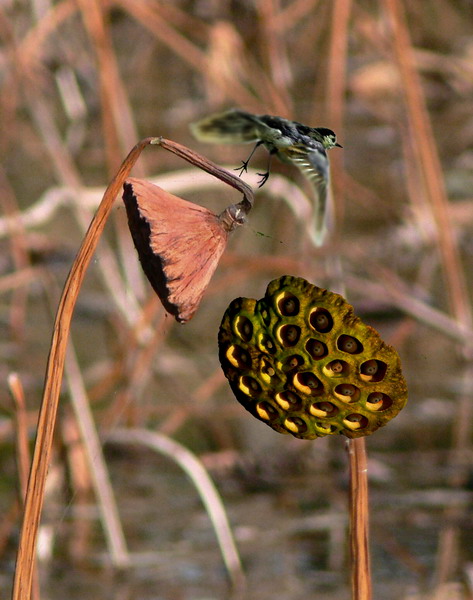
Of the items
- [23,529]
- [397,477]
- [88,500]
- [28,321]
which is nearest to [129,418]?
[88,500]

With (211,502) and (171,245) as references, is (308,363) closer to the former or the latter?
(171,245)

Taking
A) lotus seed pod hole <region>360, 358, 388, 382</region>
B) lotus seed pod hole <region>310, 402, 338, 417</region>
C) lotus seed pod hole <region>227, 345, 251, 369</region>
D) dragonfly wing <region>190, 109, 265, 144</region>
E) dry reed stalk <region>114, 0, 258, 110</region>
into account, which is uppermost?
dry reed stalk <region>114, 0, 258, 110</region>

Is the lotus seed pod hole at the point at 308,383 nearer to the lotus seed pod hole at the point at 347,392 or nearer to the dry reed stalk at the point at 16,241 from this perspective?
the lotus seed pod hole at the point at 347,392

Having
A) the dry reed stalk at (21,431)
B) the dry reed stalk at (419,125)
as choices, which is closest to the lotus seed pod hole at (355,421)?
the dry reed stalk at (21,431)

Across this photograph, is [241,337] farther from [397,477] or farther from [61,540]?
[397,477]

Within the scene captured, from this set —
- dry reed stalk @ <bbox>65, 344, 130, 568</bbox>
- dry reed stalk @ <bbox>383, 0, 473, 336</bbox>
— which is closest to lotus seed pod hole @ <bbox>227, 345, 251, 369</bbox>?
dry reed stalk @ <bbox>65, 344, 130, 568</bbox>

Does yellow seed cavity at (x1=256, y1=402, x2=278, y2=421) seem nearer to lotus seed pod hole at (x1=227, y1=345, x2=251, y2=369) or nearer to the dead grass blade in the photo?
lotus seed pod hole at (x1=227, y1=345, x2=251, y2=369)

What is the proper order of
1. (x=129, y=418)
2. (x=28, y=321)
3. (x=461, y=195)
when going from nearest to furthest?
(x=129, y=418), (x=28, y=321), (x=461, y=195)
